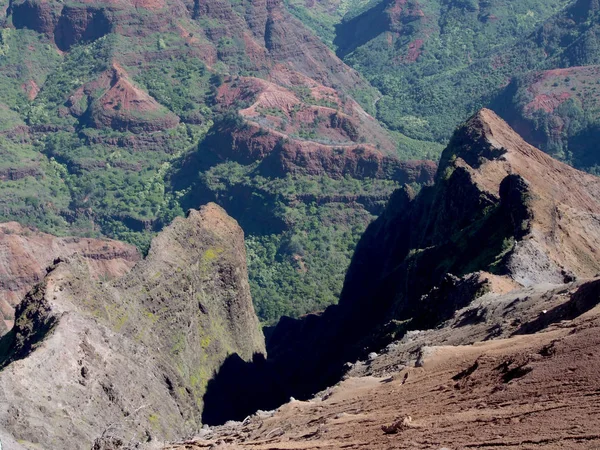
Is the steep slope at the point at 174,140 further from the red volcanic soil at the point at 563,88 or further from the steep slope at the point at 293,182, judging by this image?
the red volcanic soil at the point at 563,88

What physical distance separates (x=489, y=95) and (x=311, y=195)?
70830 millimetres

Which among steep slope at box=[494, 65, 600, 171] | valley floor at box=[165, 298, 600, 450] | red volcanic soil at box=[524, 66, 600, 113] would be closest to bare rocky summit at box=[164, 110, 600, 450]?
valley floor at box=[165, 298, 600, 450]

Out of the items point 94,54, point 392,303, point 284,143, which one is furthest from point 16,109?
point 392,303

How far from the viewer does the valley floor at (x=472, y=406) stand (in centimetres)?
2553

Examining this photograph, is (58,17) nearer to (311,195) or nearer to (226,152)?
(226,152)

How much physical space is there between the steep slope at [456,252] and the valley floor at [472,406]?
15992 millimetres

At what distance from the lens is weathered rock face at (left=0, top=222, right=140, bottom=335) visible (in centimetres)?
9888

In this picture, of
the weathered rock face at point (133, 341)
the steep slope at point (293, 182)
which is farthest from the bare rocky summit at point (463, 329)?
the steep slope at point (293, 182)

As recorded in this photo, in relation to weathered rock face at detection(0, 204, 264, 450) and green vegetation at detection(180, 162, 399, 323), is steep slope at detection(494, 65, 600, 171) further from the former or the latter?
weathered rock face at detection(0, 204, 264, 450)

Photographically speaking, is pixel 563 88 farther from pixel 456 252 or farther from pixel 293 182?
pixel 456 252

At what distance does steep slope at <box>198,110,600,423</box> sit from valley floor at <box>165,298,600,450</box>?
630 inches

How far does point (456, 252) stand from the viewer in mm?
69188

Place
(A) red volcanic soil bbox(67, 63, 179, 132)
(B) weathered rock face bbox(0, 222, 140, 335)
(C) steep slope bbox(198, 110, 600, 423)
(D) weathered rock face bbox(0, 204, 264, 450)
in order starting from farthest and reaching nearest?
1. (A) red volcanic soil bbox(67, 63, 179, 132)
2. (B) weathered rock face bbox(0, 222, 140, 335)
3. (C) steep slope bbox(198, 110, 600, 423)
4. (D) weathered rock face bbox(0, 204, 264, 450)

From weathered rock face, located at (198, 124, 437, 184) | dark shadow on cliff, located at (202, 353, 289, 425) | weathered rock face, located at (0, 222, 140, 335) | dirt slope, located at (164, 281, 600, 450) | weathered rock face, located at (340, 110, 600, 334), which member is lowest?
dark shadow on cliff, located at (202, 353, 289, 425)
